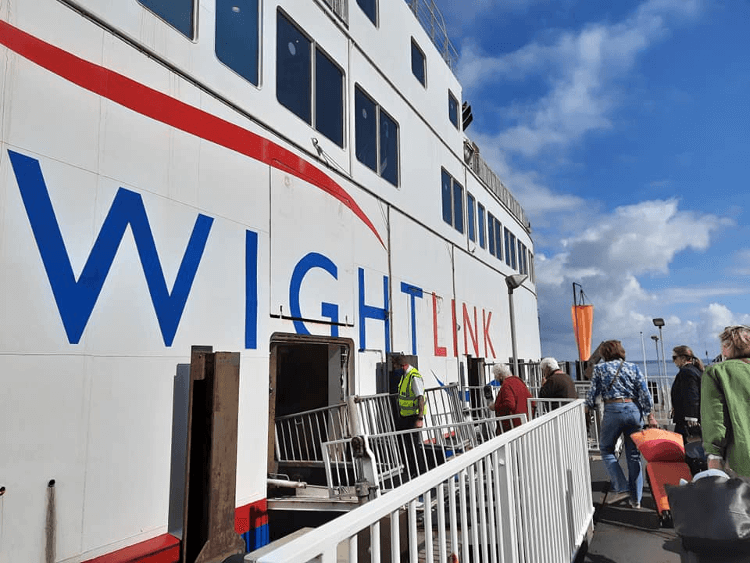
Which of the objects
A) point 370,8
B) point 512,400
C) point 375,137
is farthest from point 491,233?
point 512,400

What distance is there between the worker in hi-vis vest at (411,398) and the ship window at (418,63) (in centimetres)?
672

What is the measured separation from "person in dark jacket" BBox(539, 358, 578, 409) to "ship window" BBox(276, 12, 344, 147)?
170 inches

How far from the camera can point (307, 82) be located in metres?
7.45

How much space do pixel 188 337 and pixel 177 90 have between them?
225cm

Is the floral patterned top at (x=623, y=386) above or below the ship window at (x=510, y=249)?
below

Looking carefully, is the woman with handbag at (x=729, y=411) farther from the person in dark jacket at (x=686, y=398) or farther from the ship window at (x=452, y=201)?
the ship window at (x=452, y=201)

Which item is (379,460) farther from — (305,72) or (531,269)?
(531,269)

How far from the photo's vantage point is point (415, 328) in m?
10.3

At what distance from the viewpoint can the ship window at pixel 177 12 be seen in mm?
4953

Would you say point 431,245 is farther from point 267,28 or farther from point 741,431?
point 741,431

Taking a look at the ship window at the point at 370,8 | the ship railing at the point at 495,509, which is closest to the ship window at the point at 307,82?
the ship window at the point at 370,8

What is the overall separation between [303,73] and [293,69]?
0.72 ft

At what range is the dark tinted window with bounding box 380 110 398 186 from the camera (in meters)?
9.67

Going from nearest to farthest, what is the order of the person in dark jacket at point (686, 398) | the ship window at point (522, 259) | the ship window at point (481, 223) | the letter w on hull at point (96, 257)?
the letter w on hull at point (96, 257) → the person in dark jacket at point (686, 398) → the ship window at point (481, 223) → the ship window at point (522, 259)
